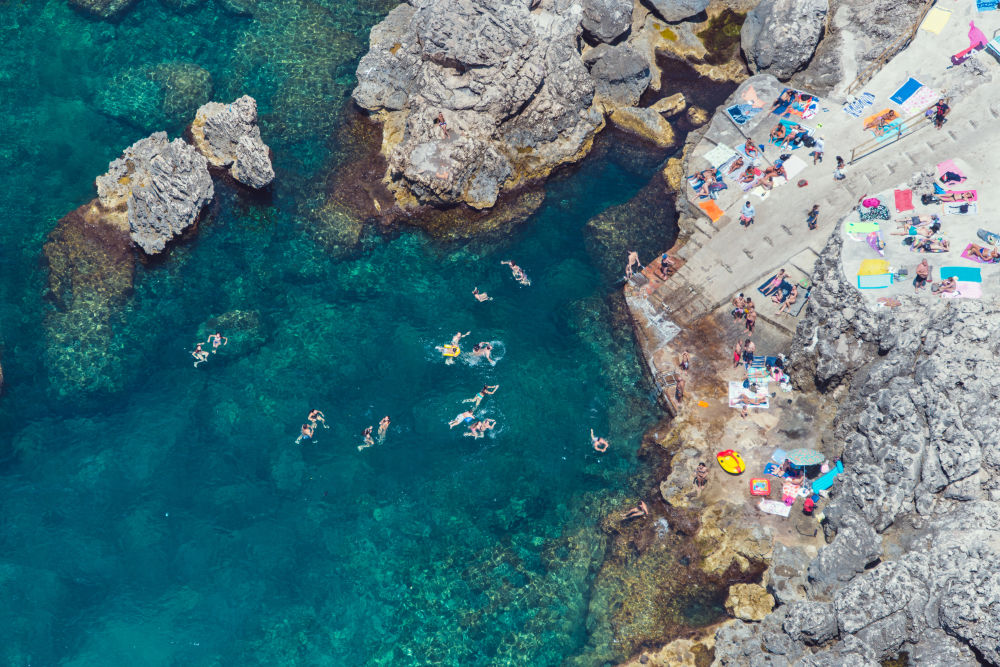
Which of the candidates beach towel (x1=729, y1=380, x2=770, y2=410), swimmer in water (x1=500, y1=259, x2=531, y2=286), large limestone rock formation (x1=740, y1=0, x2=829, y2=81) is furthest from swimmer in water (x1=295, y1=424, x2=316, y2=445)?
large limestone rock formation (x1=740, y1=0, x2=829, y2=81)

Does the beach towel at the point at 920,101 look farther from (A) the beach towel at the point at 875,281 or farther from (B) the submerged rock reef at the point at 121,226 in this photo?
(B) the submerged rock reef at the point at 121,226

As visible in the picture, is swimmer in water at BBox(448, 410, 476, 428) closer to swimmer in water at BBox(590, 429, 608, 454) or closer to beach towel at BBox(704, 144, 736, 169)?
swimmer in water at BBox(590, 429, 608, 454)

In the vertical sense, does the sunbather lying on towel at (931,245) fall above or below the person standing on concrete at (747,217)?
above

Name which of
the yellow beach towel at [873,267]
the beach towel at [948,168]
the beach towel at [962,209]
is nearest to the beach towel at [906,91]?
the beach towel at [948,168]

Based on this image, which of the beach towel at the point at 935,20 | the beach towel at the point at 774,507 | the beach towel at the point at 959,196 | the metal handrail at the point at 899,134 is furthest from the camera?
the beach towel at the point at 935,20

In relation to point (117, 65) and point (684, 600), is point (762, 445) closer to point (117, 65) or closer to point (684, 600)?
point (684, 600)

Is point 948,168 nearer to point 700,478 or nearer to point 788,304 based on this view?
point 788,304
